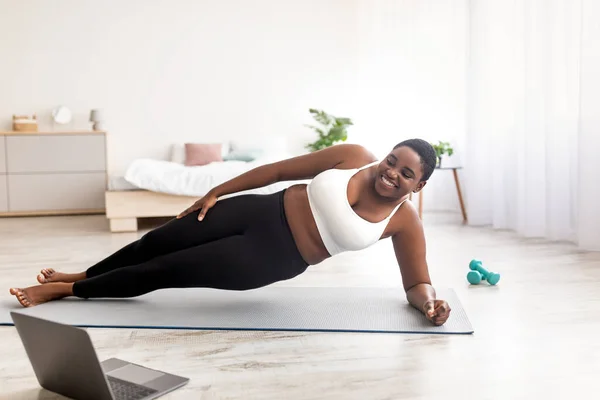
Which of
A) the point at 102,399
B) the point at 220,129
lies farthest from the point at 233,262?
the point at 220,129

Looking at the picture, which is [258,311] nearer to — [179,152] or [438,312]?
[438,312]

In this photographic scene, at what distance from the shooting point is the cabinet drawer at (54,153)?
6.16 metres

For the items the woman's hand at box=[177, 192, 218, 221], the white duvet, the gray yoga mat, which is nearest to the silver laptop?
the gray yoga mat

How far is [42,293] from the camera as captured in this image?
2.68 metres

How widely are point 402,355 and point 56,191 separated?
15.7ft

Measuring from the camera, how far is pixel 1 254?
4.12m

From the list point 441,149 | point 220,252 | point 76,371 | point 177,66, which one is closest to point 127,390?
point 76,371

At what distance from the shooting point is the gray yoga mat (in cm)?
244

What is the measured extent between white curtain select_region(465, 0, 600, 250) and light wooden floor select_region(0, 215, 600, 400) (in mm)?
1097

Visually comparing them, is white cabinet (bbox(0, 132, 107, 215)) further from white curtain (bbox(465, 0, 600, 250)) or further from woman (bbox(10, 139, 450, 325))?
woman (bbox(10, 139, 450, 325))

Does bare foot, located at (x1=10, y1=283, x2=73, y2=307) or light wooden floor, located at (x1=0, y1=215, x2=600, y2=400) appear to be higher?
bare foot, located at (x1=10, y1=283, x2=73, y2=307)

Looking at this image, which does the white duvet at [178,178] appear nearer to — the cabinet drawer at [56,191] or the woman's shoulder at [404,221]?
the cabinet drawer at [56,191]

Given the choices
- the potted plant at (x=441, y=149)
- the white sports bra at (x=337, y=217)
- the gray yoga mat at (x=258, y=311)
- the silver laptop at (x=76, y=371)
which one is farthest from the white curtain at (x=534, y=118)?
the silver laptop at (x=76, y=371)

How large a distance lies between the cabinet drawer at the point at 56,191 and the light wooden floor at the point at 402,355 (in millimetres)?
2992
